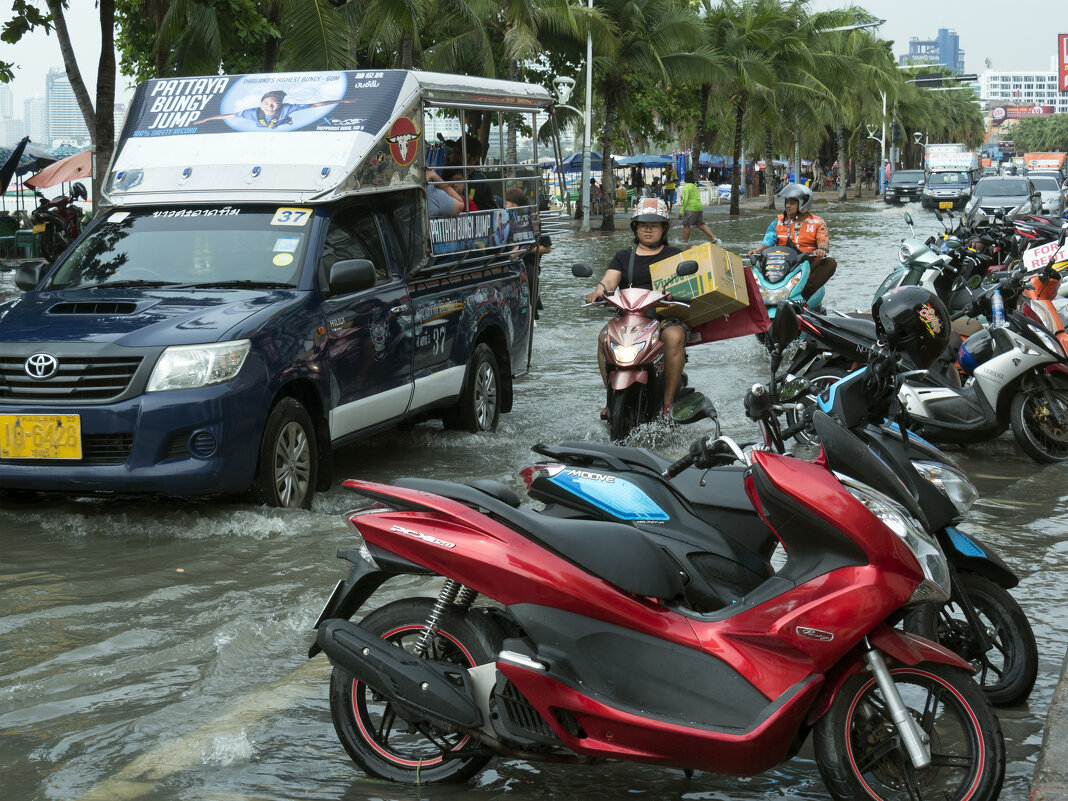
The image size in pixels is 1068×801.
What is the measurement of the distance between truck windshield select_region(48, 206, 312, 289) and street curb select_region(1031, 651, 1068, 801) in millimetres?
4703

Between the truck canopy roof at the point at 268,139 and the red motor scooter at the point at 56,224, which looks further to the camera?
the red motor scooter at the point at 56,224

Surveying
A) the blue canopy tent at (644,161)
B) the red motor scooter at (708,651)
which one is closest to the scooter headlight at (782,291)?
the red motor scooter at (708,651)

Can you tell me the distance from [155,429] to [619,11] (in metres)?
33.7

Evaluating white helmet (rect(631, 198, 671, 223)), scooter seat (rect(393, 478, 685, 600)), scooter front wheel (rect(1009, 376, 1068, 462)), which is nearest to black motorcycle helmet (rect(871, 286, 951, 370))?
scooter seat (rect(393, 478, 685, 600))

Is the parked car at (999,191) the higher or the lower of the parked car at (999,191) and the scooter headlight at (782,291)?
the higher

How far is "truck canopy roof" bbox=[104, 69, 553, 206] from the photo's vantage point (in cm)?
795

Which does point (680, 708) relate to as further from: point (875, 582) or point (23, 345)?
point (23, 345)

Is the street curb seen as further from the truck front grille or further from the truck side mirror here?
the truck front grille

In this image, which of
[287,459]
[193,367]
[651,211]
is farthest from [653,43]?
[193,367]

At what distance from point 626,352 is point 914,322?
15.5 feet

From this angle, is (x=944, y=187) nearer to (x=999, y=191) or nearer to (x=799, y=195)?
(x=999, y=191)

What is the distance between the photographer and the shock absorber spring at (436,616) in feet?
12.6

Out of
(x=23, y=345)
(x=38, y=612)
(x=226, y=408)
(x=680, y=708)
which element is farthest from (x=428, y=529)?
(x=23, y=345)

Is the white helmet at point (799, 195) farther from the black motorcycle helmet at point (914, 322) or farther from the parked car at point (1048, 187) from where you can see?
the parked car at point (1048, 187)
